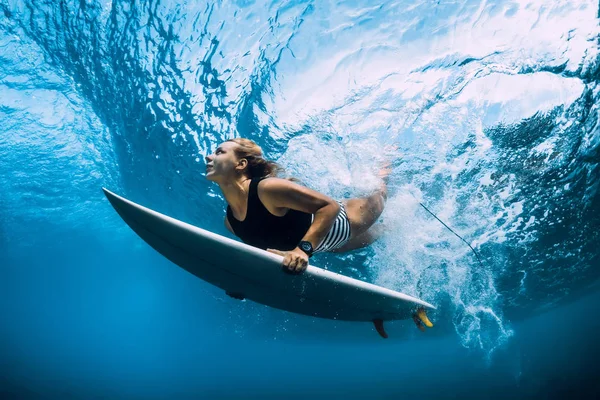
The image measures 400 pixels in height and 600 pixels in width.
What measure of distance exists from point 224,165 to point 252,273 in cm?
128

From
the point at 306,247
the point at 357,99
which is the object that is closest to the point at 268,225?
the point at 306,247

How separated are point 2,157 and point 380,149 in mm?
19976

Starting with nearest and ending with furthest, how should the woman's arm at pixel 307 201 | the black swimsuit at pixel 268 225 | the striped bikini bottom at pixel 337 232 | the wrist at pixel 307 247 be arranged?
1. the wrist at pixel 307 247
2. the woman's arm at pixel 307 201
3. the black swimsuit at pixel 268 225
4. the striped bikini bottom at pixel 337 232

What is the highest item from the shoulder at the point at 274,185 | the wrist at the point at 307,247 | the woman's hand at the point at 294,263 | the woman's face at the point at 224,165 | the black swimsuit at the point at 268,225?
the woman's face at the point at 224,165

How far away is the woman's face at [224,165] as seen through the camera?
3.17 m

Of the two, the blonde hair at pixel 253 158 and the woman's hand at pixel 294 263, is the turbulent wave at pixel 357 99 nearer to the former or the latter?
the blonde hair at pixel 253 158

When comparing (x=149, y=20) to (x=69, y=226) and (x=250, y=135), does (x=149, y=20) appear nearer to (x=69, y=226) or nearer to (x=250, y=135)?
(x=250, y=135)

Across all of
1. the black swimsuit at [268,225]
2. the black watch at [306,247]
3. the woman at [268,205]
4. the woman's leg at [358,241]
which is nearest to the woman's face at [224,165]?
the woman at [268,205]

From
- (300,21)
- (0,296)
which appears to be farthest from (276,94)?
(0,296)

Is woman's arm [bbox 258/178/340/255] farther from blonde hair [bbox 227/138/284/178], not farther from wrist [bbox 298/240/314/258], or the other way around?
blonde hair [bbox 227/138/284/178]

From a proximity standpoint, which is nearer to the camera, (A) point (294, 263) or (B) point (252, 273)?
(A) point (294, 263)

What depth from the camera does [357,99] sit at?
6203mm

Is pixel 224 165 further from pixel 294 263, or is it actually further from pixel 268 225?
pixel 294 263

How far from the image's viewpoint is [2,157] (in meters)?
15.1
